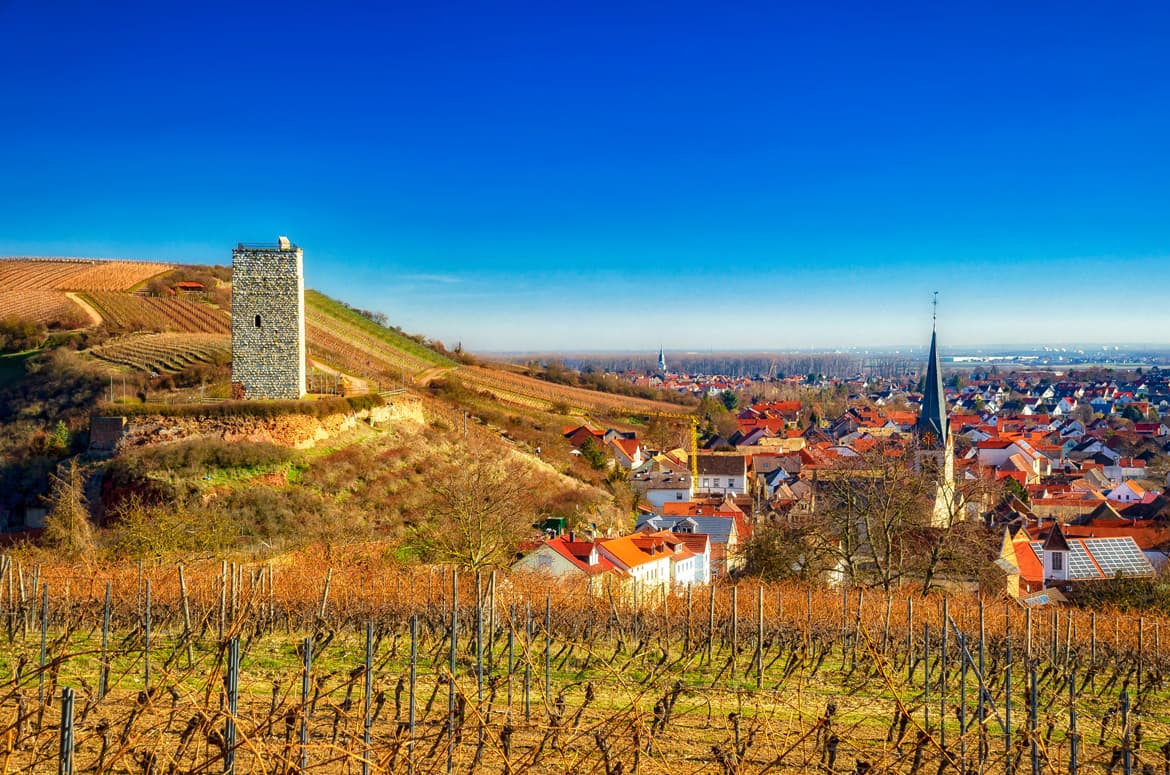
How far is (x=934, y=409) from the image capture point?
40688 millimetres

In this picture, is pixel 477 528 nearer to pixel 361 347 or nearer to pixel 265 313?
pixel 265 313

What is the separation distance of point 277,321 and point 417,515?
6786 mm

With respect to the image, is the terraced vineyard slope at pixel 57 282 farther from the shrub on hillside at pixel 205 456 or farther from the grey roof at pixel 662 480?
the grey roof at pixel 662 480

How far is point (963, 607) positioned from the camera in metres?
18.0

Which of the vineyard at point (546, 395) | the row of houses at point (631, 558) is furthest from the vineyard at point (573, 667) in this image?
the vineyard at point (546, 395)

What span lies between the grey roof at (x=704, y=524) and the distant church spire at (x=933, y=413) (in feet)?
34.5

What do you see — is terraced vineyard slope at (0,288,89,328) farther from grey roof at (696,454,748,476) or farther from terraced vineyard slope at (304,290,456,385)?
grey roof at (696,454,748,476)

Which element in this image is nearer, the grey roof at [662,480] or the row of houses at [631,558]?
the row of houses at [631,558]

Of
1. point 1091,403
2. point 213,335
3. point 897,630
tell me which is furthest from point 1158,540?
point 1091,403

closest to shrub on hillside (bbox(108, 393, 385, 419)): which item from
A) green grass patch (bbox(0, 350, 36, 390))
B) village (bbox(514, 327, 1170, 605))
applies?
village (bbox(514, 327, 1170, 605))

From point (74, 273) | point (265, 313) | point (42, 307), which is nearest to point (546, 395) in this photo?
point (74, 273)

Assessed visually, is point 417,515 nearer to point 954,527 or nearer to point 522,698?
point 954,527

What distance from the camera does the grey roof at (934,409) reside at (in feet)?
132

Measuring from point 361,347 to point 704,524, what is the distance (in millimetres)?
26944
